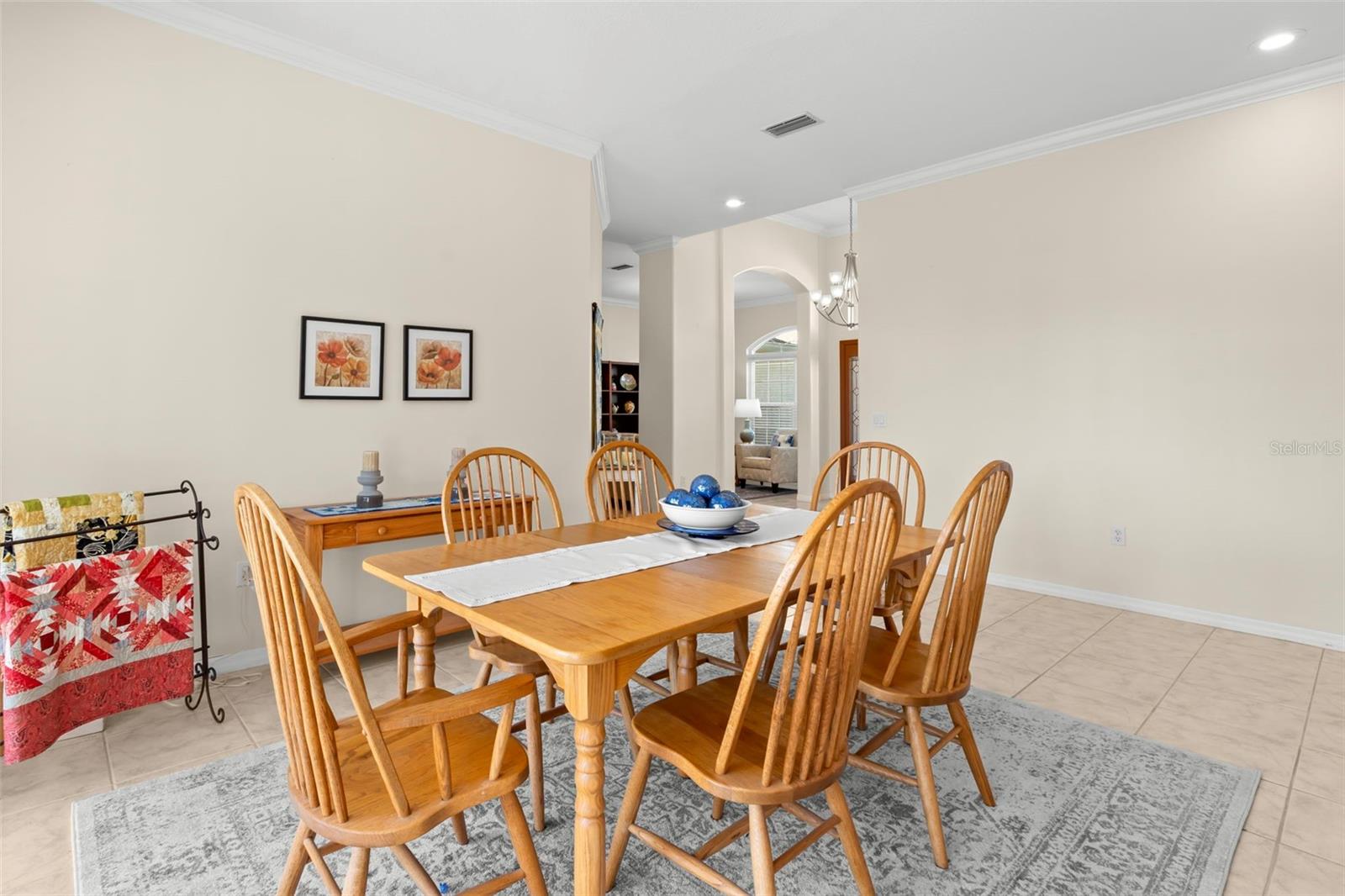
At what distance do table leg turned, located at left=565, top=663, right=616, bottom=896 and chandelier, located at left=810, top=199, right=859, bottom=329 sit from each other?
4.55 metres

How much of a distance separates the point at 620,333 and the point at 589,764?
32.4 ft

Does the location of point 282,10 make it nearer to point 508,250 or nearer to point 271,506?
point 508,250

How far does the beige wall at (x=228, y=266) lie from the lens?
2467mm

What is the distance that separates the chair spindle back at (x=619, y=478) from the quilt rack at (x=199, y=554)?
1488 mm

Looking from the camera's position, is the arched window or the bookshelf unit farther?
the arched window

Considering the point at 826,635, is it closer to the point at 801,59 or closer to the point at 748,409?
the point at 801,59

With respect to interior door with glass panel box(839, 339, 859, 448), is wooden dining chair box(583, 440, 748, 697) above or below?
below

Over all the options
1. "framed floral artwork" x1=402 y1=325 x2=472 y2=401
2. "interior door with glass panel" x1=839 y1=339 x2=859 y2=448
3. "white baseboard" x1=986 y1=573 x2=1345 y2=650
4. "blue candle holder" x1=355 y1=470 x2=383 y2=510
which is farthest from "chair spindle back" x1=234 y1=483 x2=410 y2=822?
"interior door with glass panel" x1=839 y1=339 x2=859 y2=448

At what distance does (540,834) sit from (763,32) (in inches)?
125

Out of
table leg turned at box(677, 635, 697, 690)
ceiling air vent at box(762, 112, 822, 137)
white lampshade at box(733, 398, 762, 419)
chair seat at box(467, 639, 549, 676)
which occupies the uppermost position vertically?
ceiling air vent at box(762, 112, 822, 137)

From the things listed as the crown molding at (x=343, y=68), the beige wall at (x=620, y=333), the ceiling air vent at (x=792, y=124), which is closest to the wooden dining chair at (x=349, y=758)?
the crown molding at (x=343, y=68)

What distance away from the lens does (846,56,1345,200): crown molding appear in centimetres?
326

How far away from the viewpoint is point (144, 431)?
2668mm
